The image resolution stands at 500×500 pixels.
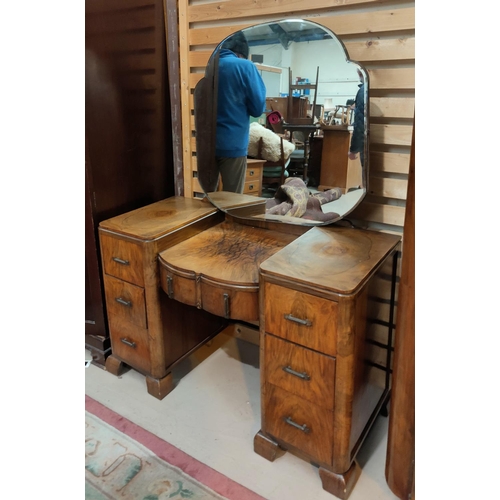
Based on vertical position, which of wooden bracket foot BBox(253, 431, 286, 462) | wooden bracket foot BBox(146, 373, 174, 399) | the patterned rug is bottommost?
the patterned rug

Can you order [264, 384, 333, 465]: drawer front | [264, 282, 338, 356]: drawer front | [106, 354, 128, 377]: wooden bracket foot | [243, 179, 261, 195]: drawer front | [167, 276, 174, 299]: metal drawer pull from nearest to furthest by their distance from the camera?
[264, 282, 338, 356]: drawer front < [264, 384, 333, 465]: drawer front < [167, 276, 174, 299]: metal drawer pull < [243, 179, 261, 195]: drawer front < [106, 354, 128, 377]: wooden bracket foot

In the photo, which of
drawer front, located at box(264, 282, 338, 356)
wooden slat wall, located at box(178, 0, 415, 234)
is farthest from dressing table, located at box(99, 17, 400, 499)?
wooden slat wall, located at box(178, 0, 415, 234)

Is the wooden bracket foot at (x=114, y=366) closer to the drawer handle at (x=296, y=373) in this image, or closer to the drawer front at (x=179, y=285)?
the drawer front at (x=179, y=285)

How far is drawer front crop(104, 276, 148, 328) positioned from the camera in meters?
1.67

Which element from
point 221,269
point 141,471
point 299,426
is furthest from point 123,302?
point 299,426

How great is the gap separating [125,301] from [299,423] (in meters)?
0.82

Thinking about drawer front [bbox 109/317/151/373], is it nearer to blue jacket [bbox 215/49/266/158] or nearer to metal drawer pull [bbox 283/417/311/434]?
metal drawer pull [bbox 283/417/311/434]

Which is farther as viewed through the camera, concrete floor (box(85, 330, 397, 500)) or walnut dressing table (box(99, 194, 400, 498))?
concrete floor (box(85, 330, 397, 500))

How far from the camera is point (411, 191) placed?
43.8 inches

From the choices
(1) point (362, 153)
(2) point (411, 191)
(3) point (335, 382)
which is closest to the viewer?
(2) point (411, 191)

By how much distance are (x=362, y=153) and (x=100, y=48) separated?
1.06 m

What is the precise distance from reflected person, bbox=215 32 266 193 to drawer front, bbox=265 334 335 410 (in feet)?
2.41
